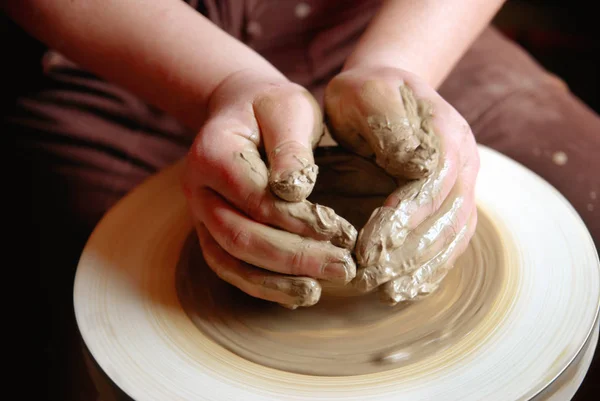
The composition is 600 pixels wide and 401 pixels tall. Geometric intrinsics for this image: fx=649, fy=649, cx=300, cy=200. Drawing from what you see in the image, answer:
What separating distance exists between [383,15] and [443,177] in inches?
18.7

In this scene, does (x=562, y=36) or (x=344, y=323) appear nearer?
(x=344, y=323)

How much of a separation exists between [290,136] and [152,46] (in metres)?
0.41

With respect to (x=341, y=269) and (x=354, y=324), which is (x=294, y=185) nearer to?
(x=341, y=269)

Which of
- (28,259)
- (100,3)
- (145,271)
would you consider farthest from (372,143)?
(28,259)

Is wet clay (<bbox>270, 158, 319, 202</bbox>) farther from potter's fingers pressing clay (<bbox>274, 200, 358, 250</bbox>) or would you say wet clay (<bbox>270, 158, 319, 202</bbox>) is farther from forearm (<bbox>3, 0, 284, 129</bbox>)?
forearm (<bbox>3, 0, 284, 129</bbox>)

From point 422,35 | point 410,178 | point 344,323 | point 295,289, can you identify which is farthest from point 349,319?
point 422,35

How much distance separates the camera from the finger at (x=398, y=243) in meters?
0.85

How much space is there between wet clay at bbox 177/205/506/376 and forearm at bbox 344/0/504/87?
390 millimetres

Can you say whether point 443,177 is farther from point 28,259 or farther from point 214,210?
point 28,259

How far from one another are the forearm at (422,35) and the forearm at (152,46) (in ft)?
0.63

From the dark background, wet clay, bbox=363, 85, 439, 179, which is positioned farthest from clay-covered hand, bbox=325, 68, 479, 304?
the dark background

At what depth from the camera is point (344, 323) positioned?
921mm

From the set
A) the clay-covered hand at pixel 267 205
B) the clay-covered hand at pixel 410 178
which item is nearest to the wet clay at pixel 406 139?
the clay-covered hand at pixel 410 178

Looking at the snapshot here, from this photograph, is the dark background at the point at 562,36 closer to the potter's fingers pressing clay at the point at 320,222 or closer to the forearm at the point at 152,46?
the forearm at the point at 152,46
